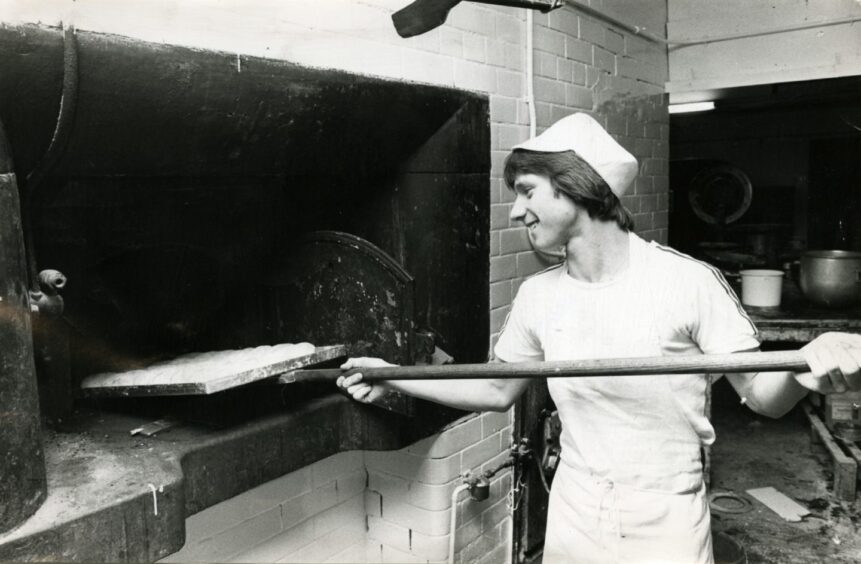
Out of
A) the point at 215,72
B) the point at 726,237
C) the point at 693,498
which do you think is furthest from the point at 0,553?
the point at 726,237

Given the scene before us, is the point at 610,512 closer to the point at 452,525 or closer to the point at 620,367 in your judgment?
the point at 620,367

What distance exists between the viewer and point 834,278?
13.1 feet

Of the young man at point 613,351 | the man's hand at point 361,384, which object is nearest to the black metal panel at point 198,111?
the young man at point 613,351

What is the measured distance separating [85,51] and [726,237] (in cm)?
732

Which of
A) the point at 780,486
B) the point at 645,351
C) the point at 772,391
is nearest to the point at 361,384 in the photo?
the point at 645,351

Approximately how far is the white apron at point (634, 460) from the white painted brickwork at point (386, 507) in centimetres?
84

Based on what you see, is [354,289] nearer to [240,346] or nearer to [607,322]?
[240,346]

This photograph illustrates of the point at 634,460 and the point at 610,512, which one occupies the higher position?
the point at 634,460

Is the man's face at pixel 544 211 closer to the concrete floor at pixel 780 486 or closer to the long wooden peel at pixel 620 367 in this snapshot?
the long wooden peel at pixel 620 367

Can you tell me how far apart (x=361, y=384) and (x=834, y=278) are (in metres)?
3.21

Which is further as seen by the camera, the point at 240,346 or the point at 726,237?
the point at 726,237

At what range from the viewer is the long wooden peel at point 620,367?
132cm

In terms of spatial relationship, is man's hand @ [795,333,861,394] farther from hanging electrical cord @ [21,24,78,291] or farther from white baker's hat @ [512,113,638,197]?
hanging electrical cord @ [21,24,78,291]

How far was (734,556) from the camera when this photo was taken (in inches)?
109
